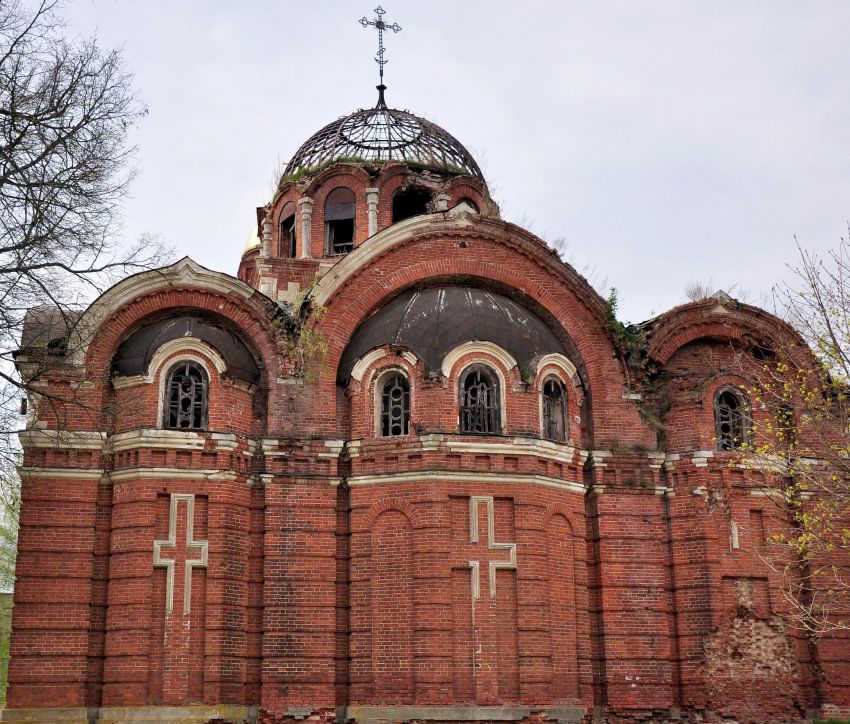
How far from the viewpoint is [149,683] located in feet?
59.0

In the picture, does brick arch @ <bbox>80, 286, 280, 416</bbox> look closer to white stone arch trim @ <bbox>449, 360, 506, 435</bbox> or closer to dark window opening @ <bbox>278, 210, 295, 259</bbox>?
white stone arch trim @ <bbox>449, 360, 506, 435</bbox>

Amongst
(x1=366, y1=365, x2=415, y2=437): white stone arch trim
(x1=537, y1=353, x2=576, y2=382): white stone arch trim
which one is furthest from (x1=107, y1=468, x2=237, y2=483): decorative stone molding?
(x1=537, y1=353, x2=576, y2=382): white stone arch trim

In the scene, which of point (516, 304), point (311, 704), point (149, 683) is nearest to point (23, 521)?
point (149, 683)

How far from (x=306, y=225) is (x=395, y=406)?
7.40m

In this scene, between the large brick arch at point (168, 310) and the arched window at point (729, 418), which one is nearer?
the large brick arch at point (168, 310)

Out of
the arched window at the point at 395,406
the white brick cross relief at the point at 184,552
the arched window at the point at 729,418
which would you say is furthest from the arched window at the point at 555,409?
the white brick cross relief at the point at 184,552

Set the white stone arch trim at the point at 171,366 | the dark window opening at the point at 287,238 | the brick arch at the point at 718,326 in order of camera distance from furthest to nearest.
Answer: the dark window opening at the point at 287,238 → the brick arch at the point at 718,326 → the white stone arch trim at the point at 171,366

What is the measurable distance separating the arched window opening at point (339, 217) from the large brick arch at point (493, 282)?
506 centimetres

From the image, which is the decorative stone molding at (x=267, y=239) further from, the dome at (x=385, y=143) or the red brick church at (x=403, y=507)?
the red brick church at (x=403, y=507)

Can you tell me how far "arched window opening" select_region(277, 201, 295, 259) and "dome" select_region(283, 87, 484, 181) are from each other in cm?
104

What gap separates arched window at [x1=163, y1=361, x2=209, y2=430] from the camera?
1939 cm

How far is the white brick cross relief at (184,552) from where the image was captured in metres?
18.4

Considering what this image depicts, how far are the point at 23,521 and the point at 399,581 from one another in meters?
6.17

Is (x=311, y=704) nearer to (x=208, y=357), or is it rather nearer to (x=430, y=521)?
(x=430, y=521)
